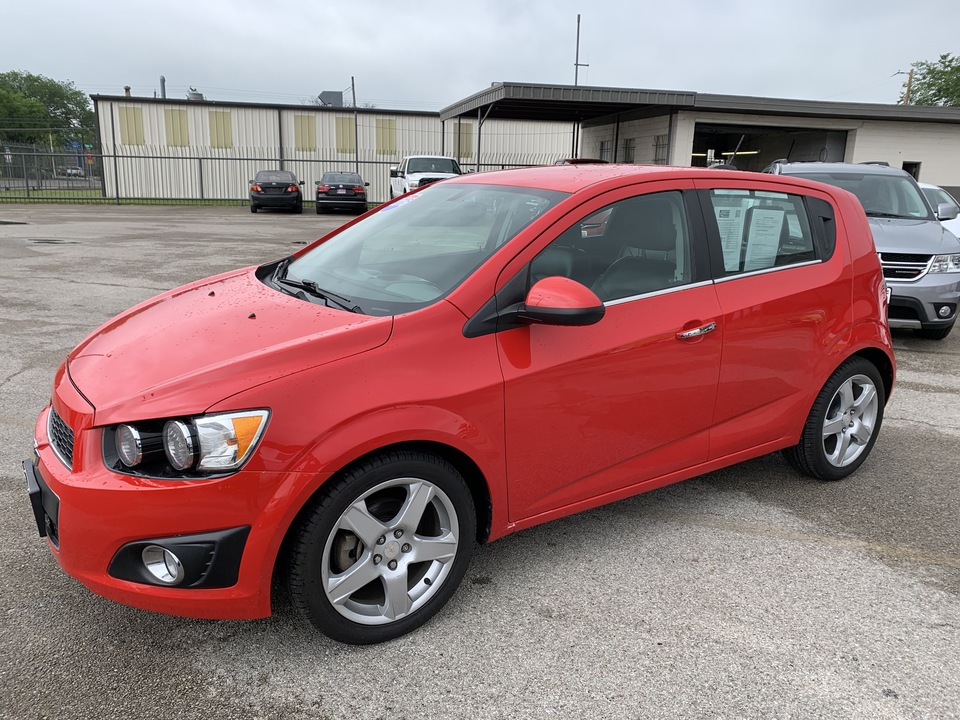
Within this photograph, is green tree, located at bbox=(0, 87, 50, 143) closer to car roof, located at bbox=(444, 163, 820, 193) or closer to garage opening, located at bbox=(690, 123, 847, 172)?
garage opening, located at bbox=(690, 123, 847, 172)

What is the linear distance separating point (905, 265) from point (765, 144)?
2512cm

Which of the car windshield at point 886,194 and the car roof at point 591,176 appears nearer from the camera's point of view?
the car roof at point 591,176

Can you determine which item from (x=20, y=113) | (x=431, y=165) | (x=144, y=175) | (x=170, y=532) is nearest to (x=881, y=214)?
(x=170, y=532)

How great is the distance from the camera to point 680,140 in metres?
22.9

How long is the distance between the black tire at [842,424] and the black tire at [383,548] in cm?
211

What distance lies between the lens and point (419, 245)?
11.2 feet

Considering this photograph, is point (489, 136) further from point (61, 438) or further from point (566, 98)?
point (61, 438)

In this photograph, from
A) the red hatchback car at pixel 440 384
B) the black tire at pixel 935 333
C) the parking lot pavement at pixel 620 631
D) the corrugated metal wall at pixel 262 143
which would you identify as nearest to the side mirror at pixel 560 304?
the red hatchback car at pixel 440 384

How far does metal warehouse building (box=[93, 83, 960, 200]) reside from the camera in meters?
23.0

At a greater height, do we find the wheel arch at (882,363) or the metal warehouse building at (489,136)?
the metal warehouse building at (489,136)

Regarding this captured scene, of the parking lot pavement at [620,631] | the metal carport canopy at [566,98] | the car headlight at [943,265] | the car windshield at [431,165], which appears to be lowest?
the parking lot pavement at [620,631]

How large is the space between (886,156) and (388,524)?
25938mm

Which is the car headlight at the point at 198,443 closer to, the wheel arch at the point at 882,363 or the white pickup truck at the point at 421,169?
the wheel arch at the point at 882,363

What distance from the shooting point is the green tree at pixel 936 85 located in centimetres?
5206
